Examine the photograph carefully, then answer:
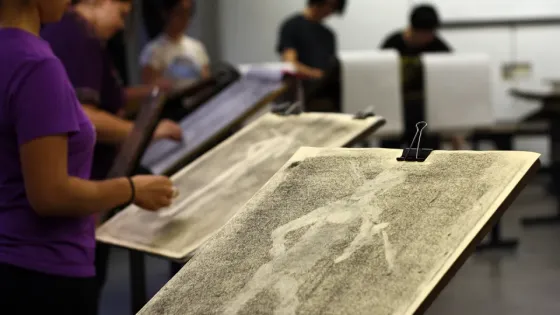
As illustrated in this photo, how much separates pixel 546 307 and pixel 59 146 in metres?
2.62

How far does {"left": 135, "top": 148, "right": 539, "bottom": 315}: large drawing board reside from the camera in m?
1.05

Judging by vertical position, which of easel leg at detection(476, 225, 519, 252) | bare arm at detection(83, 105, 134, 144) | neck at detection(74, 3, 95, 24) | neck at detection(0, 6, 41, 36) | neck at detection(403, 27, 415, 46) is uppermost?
neck at detection(0, 6, 41, 36)

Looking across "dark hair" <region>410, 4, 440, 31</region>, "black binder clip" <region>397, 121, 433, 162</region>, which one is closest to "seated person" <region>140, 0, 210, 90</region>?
"dark hair" <region>410, 4, 440, 31</region>

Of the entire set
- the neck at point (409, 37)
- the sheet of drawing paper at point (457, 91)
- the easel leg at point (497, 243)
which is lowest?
the easel leg at point (497, 243)

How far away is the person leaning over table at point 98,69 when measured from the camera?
208 centimetres

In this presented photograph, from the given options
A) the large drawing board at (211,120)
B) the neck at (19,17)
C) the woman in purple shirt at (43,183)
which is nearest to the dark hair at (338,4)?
the large drawing board at (211,120)

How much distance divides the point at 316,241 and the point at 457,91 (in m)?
3.11

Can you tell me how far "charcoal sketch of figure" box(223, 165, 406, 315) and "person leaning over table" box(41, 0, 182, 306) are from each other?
1031mm

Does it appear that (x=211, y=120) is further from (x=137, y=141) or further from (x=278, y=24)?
(x=278, y=24)

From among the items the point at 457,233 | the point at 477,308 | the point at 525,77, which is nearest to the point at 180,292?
the point at 457,233

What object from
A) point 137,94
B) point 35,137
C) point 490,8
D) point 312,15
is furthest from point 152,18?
point 35,137

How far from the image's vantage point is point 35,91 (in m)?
1.45

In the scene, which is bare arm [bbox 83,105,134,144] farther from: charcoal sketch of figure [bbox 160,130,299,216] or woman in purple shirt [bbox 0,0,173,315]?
woman in purple shirt [bbox 0,0,173,315]

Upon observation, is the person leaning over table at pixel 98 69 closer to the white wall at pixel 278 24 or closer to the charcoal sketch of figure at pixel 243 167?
the charcoal sketch of figure at pixel 243 167
